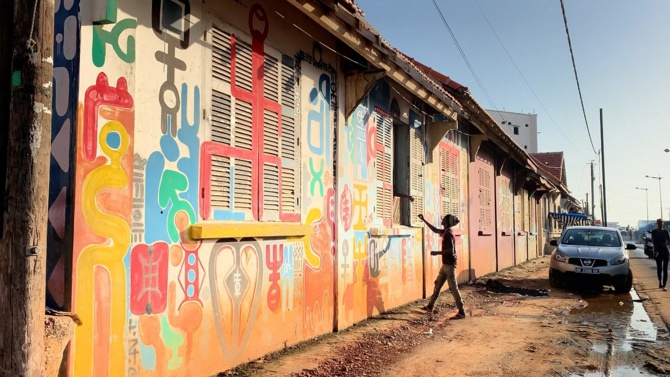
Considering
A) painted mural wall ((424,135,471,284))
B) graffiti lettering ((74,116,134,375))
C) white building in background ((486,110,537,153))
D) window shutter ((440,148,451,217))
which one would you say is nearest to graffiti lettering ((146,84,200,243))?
graffiti lettering ((74,116,134,375))

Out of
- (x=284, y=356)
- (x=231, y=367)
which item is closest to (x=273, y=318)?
(x=284, y=356)

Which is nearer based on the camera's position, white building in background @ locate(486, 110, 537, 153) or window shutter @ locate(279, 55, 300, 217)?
window shutter @ locate(279, 55, 300, 217)

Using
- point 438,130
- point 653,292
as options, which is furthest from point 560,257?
point 438,130

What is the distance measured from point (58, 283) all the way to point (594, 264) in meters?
11.8

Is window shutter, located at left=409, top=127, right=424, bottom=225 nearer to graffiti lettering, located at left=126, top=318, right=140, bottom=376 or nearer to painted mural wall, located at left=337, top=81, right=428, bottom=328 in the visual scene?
painted mural wall, located at left=337, top=81, right=428, bottom=328

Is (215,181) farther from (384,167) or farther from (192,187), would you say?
(384,167)

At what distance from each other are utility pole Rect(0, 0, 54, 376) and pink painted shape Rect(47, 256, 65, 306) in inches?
32.1

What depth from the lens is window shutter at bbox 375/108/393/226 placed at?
9359 millimetres

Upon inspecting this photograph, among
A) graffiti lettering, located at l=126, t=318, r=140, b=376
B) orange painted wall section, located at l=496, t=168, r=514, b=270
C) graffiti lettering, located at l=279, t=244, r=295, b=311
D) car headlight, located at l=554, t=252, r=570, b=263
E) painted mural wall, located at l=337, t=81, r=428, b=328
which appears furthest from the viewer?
orange painted wall section, located at l=496, t=168, r=514, b=270

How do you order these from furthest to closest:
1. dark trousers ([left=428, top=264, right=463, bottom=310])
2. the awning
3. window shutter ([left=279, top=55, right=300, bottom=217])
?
the awning → dark trousers ([left=428, top=264, right=463, bottom=310]) → window shutter ([left=279, top=55, right=300, bottom=217])

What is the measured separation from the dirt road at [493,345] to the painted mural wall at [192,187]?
56 centimetres

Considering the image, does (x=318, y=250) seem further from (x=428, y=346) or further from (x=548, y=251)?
(x=548, y=251)

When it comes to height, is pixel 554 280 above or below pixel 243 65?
below

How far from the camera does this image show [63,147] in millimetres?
3951
